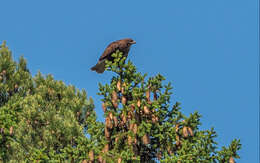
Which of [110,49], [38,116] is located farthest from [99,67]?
[38,116]

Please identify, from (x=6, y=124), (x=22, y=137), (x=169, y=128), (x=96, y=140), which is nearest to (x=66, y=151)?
(x=96, y=140)

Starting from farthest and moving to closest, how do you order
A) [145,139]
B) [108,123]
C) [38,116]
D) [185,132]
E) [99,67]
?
[38,116], [99,67], [185,132], [108,123], [145,139]

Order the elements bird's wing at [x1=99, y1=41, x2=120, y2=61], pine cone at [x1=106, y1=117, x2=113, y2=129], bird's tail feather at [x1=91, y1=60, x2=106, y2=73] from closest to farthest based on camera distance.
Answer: pine cone at [x1=106, y1=117, x2=113, y2=129] → bird's wing at [x1=99, y1=41, x2=120, y2=61] → bird's tail feather at [x1=91, y1=60, x2=106, y2=73]

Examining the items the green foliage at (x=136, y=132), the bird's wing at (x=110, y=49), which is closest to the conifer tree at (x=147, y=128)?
A: the green foliage at (x=136, y=132)

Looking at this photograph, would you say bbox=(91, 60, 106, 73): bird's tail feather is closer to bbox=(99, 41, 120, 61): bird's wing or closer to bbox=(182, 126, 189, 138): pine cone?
bbox=(99, 41, 120, 61): bird's wing

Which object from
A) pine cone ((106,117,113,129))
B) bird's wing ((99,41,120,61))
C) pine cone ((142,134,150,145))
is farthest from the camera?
bird's wing ((99,41,120,61))

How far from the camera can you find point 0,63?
2380cm

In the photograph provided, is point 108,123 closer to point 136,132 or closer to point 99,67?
point 136,132

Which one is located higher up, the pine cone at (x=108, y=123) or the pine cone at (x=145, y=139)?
the pine cone at (x=108, y=123)

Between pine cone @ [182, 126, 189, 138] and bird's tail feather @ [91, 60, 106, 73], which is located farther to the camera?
bird's tail feather @ [91, 60, 106, 73]

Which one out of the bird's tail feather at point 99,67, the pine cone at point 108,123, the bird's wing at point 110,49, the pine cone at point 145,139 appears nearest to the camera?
the pine cone at point 145,139

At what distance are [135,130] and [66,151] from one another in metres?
2.37

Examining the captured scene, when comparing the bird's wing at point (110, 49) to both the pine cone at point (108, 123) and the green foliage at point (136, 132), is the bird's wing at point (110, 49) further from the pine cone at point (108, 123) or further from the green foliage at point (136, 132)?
the pine cone at point (108, 123)

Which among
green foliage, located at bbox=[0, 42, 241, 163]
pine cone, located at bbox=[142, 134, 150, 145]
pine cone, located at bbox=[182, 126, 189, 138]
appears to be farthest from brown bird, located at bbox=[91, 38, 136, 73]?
pine cone, located at bbox=[142, 134, 150, 145]
